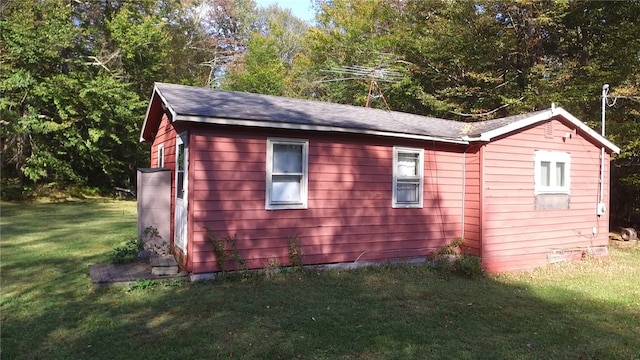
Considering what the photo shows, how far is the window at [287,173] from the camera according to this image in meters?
7.55

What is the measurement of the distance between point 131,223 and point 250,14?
84.7ft

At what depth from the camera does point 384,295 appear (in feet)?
21.9

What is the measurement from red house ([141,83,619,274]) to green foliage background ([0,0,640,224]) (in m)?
5.22

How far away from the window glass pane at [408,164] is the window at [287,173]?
7.11ft

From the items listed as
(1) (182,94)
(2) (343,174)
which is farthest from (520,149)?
(1) (182,94)

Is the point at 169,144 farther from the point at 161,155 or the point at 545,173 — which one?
the point at 545,173

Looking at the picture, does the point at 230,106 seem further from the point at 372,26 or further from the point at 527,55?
the point at 372,26

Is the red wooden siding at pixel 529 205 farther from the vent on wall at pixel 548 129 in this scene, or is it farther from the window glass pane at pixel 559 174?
the window glass pane at pixel 559 174

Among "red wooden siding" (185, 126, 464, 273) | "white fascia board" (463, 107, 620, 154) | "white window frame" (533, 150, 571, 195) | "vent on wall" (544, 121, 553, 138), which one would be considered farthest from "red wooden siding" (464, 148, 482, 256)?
"vent on wall" (544, 121, 553, 138)

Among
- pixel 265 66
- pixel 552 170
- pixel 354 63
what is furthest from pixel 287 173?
pixel 265 66

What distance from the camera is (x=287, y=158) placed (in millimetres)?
7746

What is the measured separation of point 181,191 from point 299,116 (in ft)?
8.55

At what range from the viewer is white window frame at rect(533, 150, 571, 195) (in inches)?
376

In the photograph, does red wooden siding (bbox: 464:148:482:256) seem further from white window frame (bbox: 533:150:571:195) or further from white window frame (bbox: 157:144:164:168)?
white window frame (bbox: 157:144:164:168)
